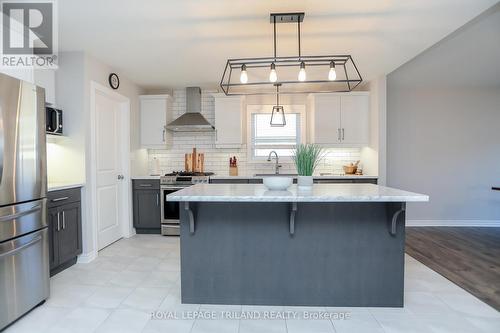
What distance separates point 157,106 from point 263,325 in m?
3.87

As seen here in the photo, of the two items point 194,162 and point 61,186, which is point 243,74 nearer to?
point 61,186

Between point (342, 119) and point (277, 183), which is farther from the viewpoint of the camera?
point (342, 119)

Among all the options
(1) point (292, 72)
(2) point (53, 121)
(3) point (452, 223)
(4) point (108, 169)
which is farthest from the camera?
(3) point (452, 223)

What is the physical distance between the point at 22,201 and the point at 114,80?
236 centimetres

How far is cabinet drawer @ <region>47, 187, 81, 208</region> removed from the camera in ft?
9.20

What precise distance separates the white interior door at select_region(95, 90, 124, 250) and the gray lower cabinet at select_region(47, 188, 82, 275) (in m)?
0.46

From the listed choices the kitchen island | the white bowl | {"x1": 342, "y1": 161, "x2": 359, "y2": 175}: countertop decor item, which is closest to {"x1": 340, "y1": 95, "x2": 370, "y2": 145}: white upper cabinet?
{"x1": 342, "y1": 161, "x2": 359, "y2": 175}: countertop decor item

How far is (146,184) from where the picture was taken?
450cm

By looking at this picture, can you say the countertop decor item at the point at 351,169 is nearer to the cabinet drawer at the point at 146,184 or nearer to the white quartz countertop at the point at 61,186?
the cabinet drawer at the point at 146,184

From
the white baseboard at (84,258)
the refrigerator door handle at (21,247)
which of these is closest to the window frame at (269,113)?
the white baseboard at (84,258)

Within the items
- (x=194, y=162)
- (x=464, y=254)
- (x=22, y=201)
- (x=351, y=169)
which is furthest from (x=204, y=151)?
(x=464, y=254)

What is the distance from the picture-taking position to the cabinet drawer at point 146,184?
4488mm

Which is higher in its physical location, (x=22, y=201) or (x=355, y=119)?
(x=355, y=119)

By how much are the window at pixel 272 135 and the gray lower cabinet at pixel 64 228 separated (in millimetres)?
2912
